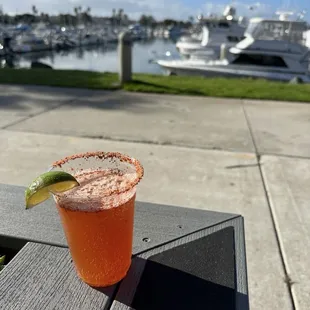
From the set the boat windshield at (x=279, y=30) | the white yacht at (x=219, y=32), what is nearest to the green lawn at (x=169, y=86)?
the boat windshield at (x=279, y=30)

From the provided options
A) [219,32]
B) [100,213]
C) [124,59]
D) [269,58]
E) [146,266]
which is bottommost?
[269,58]

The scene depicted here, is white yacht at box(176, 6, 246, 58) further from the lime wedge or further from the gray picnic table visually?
the lime wedge

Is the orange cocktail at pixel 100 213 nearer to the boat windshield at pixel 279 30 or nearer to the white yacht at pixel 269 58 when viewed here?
the white yacht at pixel 269 58

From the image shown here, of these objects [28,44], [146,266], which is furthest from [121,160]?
[28,44]

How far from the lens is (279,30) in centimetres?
1861

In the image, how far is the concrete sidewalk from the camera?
2293 millimetres

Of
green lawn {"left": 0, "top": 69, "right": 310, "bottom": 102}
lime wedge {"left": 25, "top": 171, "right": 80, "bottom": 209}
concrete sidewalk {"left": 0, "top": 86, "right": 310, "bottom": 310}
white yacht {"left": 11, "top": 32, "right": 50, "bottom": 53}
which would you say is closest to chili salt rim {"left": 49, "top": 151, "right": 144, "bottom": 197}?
lime wedge {"left": 25, "top": 171, "right": 80, "bottom": 209}

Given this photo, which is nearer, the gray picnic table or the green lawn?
the gray picnic table

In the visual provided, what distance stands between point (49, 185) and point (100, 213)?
0.49 ft

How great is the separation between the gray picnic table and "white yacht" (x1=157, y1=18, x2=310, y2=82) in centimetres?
1691

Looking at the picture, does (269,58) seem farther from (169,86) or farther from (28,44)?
(28,44)

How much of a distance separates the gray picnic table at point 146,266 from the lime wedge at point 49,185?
10.1 inches

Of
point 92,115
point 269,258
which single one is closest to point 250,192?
point 269,258

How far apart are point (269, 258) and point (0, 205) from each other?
1620 mm
